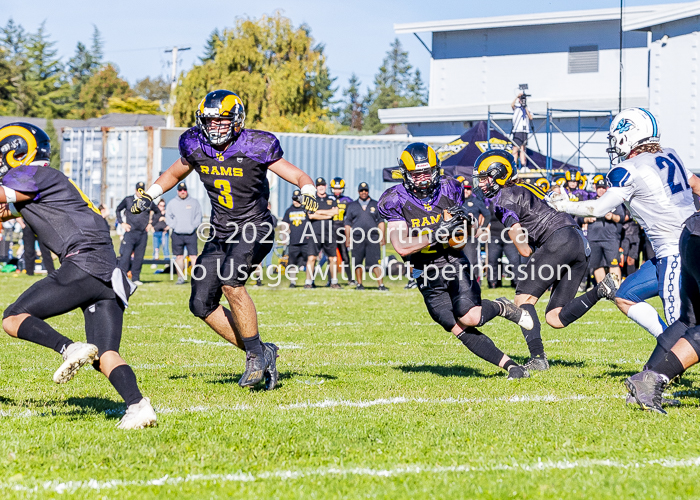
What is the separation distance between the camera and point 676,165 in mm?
5598

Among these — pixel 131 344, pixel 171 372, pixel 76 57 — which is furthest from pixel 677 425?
pixel 76 57

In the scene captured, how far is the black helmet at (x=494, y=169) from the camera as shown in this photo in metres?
7.31

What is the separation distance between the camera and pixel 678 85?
2336 cm

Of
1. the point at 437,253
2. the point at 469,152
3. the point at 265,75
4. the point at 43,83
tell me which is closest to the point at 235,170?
the point at 437,253

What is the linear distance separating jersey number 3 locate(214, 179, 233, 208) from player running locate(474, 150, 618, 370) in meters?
2.36

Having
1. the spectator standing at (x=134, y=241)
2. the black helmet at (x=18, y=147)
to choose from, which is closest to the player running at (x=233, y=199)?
the black helmet at (x=18, y=147)

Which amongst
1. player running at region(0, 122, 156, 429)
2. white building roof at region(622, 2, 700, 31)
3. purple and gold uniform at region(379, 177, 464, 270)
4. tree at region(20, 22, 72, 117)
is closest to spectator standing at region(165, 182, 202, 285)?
purple and gold uniform at region(379, 177, 464, 270)

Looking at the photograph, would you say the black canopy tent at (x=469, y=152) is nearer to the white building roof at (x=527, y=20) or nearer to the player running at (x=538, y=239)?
the player running at (x=538, y=239)

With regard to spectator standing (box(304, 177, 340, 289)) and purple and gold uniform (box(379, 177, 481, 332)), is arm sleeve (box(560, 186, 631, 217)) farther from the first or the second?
spectator standing (box(304, 177, 340, 289))

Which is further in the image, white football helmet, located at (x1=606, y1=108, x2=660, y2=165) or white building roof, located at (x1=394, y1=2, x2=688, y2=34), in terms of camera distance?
white building roof, located at (x1=394, y1=2, x2=688, y2=34)

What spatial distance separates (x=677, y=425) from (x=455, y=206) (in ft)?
7.50

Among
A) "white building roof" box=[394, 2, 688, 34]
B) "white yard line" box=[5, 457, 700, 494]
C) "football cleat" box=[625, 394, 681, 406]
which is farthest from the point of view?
"white building roof" box=[394, 2, 688, 34]

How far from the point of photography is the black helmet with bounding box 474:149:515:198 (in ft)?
24.0

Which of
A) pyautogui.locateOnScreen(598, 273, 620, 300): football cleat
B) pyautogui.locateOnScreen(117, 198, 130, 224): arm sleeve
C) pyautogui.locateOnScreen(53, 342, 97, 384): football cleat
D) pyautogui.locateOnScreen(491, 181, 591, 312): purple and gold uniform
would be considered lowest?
pyautogui.locateOnScreen(53, 342, 97, 384): football cleat
